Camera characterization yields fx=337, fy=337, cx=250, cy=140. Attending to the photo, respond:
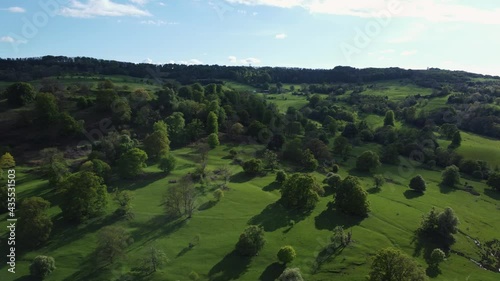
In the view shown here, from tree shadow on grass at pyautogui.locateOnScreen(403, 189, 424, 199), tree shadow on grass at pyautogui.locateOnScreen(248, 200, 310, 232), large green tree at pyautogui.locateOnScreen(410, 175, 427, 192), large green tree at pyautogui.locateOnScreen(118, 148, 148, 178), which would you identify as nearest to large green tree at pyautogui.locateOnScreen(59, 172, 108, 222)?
large green tree at pyautogui.locateOnScreen(118, 148, 148, 178)

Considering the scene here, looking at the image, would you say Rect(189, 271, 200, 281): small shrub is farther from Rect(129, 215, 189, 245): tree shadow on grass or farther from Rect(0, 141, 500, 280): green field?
Rect(129, 215, 189, 245): tree shadow on grass

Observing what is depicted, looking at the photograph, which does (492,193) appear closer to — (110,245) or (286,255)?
(286,255)

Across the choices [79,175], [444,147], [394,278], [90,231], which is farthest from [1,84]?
[444,147]

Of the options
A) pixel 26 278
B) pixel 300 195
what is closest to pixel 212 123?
pixel 300 195

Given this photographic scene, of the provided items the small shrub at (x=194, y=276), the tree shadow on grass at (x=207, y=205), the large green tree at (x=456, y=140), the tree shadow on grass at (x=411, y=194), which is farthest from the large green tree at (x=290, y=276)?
the large green tree at (x=456, y=140)

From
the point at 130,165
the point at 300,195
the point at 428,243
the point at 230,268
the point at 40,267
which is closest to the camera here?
the point at 40,267

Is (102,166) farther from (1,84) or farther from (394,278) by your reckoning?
(1,84)

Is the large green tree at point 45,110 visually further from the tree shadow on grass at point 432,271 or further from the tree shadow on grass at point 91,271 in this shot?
the tree shadow on grass at point 432,271
